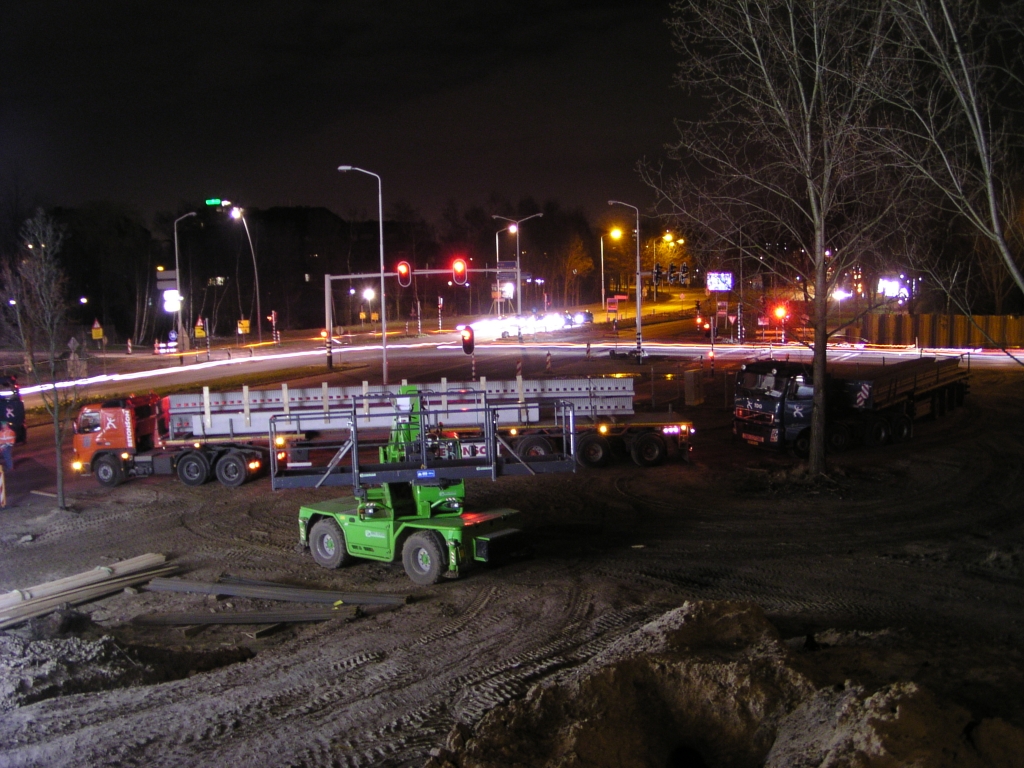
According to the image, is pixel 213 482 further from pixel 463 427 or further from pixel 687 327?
pixel 687 327

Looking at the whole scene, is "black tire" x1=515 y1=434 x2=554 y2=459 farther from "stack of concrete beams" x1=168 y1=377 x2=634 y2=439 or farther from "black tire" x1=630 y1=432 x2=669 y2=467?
"black tire" x1=630 y1=432 x2=669 y2=467

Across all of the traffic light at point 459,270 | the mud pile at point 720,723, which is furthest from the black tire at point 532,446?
the traffic light at point 459,270

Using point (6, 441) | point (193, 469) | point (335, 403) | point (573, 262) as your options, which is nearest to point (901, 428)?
point (335, 403)

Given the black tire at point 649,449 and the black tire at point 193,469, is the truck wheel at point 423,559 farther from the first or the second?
the black tire at point 193,469

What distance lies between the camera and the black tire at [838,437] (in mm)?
22078

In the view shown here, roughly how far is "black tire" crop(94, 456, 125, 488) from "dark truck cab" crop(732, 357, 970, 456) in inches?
631

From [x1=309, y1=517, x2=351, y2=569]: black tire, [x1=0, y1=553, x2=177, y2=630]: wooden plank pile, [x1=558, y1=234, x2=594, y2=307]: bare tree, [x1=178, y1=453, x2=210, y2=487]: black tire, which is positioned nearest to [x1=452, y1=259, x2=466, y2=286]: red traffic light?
[x1=178, y1=453, x2=210, y2=487]: black tire

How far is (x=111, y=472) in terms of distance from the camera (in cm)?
2038

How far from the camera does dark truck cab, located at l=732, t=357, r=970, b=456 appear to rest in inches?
831

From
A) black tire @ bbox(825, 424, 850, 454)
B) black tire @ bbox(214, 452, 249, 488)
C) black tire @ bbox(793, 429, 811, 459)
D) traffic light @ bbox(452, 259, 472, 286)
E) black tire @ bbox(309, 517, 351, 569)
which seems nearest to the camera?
black tire @ bbox(309, 517, 351, 569)

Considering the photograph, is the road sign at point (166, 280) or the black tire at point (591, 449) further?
the road sign at point (166, 280)

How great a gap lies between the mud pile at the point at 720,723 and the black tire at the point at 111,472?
55.1 feet

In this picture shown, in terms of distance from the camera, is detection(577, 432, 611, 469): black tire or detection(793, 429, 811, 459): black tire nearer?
detection(577, 432, 611, 469): black tire

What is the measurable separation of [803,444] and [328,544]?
13.0m
